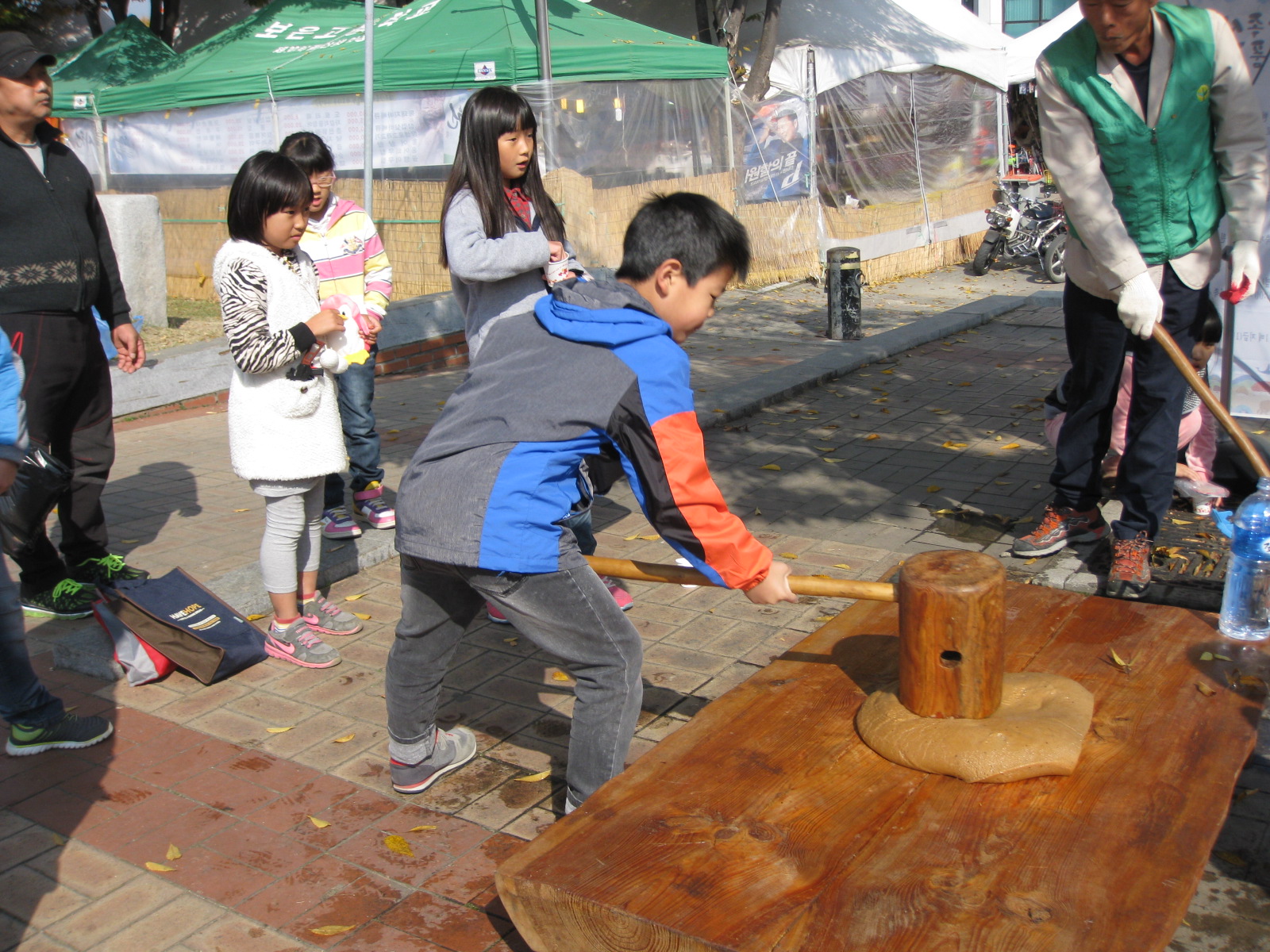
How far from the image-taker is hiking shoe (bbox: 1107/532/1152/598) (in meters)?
4.01

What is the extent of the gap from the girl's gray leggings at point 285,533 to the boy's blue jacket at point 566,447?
1.45 metres

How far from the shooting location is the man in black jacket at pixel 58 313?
4.03m

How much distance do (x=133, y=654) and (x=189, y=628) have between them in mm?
245

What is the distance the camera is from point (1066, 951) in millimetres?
1562

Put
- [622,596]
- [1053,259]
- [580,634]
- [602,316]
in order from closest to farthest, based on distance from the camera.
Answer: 1. [602,316]
2. [580,634]
3. [622,596]
4. [1053,259]

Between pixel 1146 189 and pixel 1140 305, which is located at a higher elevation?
pixel 1146 189

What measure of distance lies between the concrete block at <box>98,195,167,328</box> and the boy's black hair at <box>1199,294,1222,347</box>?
8.88 metres

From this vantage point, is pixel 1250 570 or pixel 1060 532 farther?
pixel 1060 532

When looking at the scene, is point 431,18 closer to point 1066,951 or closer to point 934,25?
point 934,25

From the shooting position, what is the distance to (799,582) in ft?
7.97

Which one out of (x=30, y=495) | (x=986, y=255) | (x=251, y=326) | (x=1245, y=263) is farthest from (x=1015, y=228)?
(x=30, y=495)

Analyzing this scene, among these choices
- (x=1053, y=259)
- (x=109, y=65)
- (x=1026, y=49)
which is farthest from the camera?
(x=1026, y=49)

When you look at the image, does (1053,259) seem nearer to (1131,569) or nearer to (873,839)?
(1131,569)

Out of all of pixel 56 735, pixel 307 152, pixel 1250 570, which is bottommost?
pixel 56 735
